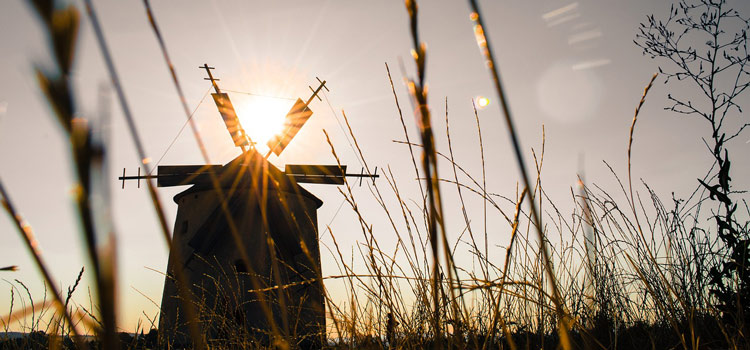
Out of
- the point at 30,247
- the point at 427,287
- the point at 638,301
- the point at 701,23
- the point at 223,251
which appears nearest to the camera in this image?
the point at 30,247

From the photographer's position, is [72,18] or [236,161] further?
[236,161]

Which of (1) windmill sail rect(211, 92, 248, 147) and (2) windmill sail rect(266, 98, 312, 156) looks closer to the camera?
(1) windmill sail rect(211, 92, 248, 147)

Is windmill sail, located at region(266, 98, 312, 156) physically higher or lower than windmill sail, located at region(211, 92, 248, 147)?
higher

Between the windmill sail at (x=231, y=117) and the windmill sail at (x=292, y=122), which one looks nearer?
the windmill sail at (x=231, y=117)

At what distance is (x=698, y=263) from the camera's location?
293 cm

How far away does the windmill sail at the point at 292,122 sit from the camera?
15438 millimetres

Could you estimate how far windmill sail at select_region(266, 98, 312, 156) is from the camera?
608 inches

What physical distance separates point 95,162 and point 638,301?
3393 mm

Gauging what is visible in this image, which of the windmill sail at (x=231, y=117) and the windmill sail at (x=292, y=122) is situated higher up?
the windmill sail at (x=292, y=122)

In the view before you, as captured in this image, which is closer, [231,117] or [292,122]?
[231,117]

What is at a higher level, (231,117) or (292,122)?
(292,122)

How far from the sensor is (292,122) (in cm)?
1562

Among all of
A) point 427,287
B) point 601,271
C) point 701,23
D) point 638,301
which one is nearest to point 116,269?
point 427,287

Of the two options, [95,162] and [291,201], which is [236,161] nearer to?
[291,201]
